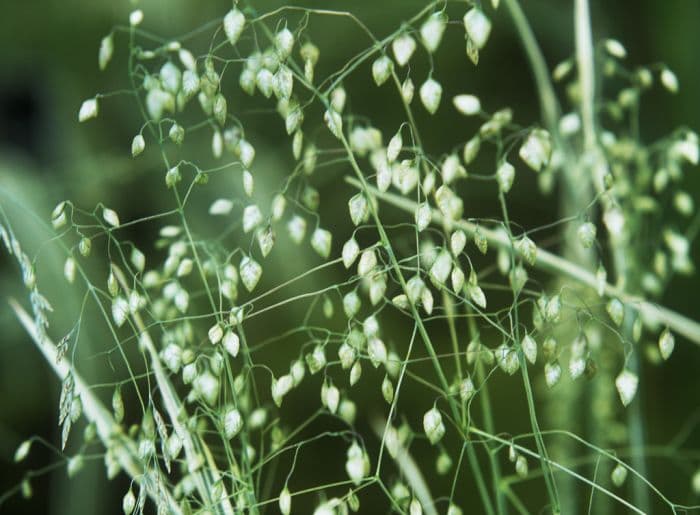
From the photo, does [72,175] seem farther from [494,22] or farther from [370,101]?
[494,22]

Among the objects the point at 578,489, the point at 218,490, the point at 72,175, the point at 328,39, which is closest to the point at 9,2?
the point at 72,175

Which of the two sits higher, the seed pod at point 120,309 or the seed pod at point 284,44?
the seed pod at point 284,44

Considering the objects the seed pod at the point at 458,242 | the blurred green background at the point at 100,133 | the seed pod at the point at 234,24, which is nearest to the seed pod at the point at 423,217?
the seed pod at the point at 458,242

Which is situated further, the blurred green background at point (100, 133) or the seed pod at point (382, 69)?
the blurred green background at point (100, 133)

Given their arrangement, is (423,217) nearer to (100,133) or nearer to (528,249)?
(528,249)

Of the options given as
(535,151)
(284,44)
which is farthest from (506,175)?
(284,44)

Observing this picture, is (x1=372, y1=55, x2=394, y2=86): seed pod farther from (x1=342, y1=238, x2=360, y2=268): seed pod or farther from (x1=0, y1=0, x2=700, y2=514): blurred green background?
(x1=0, y1=0, x2=700, y2=514): blurred green background

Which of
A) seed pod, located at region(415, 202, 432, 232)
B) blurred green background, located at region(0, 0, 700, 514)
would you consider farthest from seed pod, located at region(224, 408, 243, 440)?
blurred green background, located at region(0, 0, 700, 514)

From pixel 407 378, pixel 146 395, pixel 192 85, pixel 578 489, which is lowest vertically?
pixel 578 489

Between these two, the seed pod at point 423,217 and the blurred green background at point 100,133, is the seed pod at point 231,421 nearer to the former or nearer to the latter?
the seed pod at point 423,217
